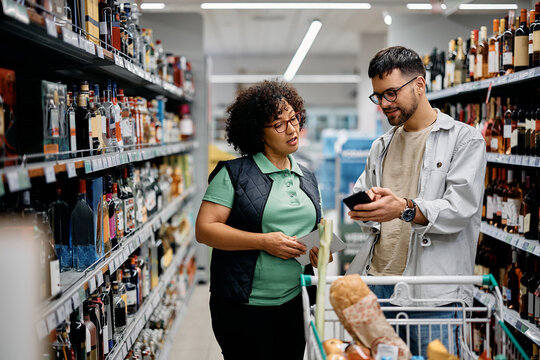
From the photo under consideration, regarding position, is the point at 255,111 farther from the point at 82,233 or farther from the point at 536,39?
the point at 536,39

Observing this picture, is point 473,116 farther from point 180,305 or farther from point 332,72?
point 332,72

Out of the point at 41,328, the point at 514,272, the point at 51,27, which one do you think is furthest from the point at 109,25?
the point at 514,272

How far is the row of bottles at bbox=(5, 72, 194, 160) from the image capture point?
1822mm

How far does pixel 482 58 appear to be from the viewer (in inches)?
143

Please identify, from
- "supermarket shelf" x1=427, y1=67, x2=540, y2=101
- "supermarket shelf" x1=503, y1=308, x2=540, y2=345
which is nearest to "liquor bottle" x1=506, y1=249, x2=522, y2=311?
"supermarket shelf" x1=503, y1=308, x2=540, y2=345

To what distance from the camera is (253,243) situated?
2205 mm

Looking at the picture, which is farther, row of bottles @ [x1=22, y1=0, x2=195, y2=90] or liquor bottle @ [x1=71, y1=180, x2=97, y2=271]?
liquor bottle @ [x1=71, y1=180, x2=97, y2=271]

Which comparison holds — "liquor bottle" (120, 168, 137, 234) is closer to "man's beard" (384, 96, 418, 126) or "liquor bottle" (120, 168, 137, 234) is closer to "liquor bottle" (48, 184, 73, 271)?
"liquor bottle" (48, 184, 73, 271)

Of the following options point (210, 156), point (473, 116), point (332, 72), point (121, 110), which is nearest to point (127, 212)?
point (121, 110)

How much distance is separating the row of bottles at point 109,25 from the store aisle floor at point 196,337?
86.7 inches

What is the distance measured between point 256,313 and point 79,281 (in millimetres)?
738

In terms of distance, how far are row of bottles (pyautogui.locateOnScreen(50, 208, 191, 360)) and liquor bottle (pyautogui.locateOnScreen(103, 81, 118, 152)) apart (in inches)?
25.9

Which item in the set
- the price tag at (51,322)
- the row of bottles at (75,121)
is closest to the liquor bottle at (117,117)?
the row of bottles at (75,121)

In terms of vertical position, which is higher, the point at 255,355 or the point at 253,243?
the point at 253,243
